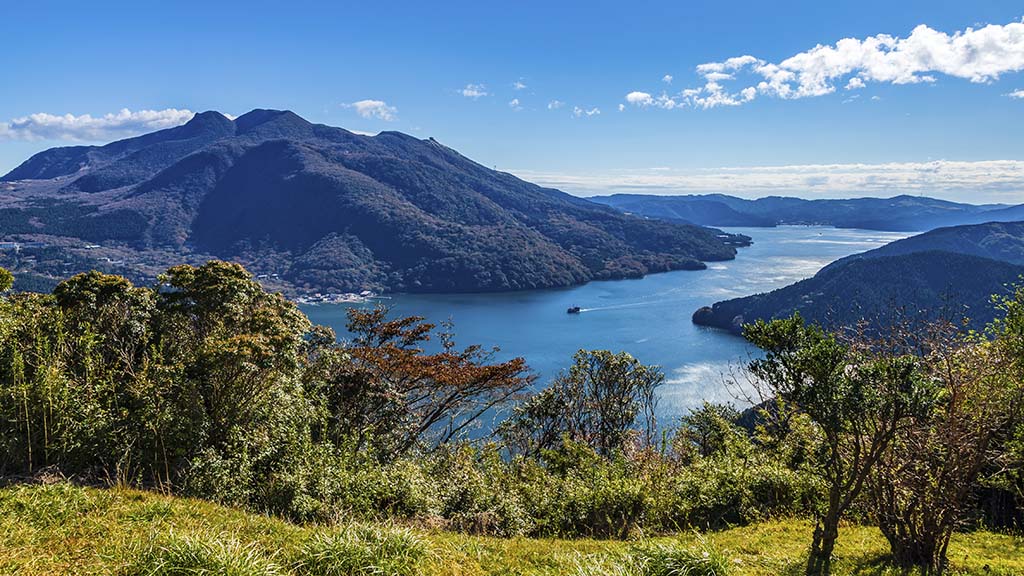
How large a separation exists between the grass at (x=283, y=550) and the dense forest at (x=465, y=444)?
442 mm

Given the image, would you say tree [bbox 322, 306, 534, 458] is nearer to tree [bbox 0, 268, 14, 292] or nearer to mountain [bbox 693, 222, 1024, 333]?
tree [bbox 0, 268, 14, 292]

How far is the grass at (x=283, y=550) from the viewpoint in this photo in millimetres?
3116

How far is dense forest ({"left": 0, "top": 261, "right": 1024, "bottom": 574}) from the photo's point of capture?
14.2ft

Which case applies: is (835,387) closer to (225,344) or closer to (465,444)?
(225,344)

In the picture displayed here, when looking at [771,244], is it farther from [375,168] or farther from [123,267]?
[123,267]

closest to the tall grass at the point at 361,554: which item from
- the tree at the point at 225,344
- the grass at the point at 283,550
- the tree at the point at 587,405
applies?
the grass at the point at 283,550

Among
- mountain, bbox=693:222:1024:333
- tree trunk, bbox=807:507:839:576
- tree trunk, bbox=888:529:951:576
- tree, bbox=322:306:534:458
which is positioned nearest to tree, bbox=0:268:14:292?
tree, bbox=322:306:534:458

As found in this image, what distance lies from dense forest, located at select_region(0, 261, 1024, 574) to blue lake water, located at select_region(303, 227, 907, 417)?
769 inches

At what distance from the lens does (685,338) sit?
57.2 metres

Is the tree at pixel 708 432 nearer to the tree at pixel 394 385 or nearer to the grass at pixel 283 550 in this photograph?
the tree at pixel 394 385

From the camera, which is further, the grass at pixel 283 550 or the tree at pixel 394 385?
the tree at pixel 394 385

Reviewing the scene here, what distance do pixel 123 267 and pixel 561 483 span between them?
391ft

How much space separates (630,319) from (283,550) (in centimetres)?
6584

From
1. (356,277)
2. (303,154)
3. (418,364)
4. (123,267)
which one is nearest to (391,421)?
(418,364)
